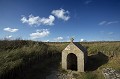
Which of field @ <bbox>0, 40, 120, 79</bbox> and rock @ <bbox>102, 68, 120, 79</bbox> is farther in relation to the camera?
rock @ <bbox>102, 68, 120, 79</bbox>

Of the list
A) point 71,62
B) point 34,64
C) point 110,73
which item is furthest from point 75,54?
point 34,64

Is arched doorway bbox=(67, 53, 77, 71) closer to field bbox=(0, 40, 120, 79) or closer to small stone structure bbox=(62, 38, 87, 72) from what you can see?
small stone structure bbox=(62, 38, 87, 72)

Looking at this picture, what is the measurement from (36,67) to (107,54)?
9.74m

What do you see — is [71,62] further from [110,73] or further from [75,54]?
A: [110,73]

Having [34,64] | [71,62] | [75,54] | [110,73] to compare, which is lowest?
[110,73]

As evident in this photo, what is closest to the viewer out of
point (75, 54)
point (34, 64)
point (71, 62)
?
point (75, 54)

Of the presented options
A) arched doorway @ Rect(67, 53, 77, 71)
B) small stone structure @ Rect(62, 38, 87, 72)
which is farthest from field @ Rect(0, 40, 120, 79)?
arched doorway @ Rect(67, 53, 77, 71)

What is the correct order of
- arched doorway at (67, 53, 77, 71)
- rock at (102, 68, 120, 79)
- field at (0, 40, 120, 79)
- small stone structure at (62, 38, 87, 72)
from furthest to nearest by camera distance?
arched doorway at (67, 53, 77, 71)
small stone structure at (62, 38, 87, 72)
rock at (102, 68, 120, 79)
field at (0, 40, 120, 79)

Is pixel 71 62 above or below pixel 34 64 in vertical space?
above

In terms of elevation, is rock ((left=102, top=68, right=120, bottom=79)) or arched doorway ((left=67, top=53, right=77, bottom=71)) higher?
arched doorway ((left=67, top=53, right=77, bottom=71))

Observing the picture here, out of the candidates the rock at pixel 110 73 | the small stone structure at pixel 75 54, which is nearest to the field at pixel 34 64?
the rock at pixel 110 73

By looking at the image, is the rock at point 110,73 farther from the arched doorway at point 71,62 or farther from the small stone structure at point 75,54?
the arched doorway at point 71,62

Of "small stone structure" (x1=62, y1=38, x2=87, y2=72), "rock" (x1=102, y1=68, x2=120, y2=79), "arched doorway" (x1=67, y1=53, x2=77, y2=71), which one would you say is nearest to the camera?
"rock" (x1=102, y1=68, x2=120, y2=79)

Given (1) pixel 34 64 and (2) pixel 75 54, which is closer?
(2) pixel 75 54
